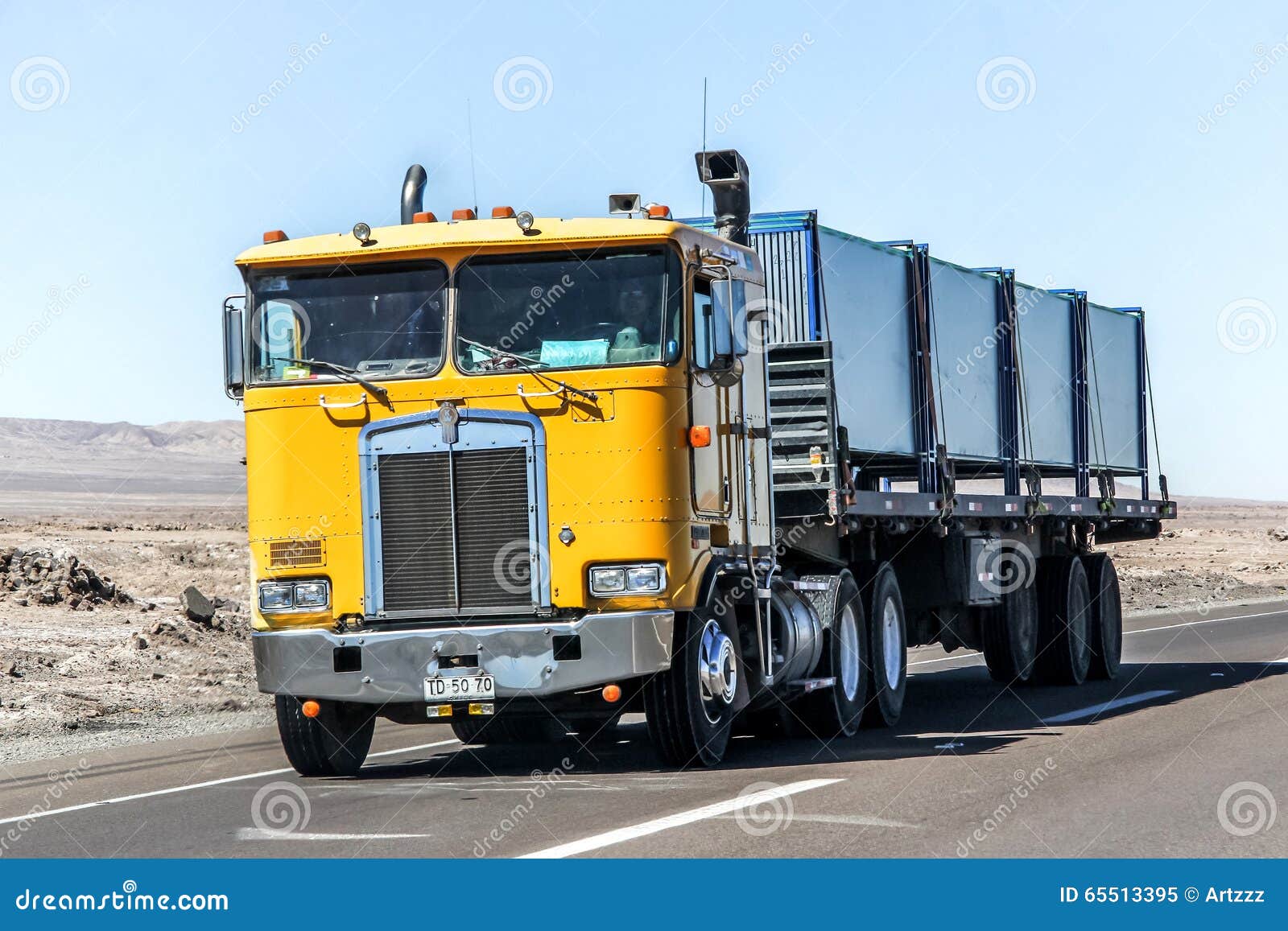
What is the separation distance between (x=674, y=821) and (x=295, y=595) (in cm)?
325

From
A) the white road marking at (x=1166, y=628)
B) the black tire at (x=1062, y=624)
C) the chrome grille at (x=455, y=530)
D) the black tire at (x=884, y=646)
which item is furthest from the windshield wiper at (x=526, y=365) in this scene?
the white road marking at (x=1166, y=628)

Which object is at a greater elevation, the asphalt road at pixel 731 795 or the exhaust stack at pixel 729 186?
the exhaust stack at pixel 729 186

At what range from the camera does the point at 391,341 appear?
430 inches

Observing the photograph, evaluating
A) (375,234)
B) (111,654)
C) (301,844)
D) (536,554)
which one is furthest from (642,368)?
(111,654)

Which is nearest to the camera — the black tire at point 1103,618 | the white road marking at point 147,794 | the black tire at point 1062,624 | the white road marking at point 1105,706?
the white road marking at point 147,794

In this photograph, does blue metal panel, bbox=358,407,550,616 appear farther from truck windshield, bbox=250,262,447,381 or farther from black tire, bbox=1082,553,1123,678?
black tire, bbox=1082,553,1123,678

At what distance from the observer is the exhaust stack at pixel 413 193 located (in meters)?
12.5

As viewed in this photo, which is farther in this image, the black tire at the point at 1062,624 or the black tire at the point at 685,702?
the black tire at the point at 1062,624

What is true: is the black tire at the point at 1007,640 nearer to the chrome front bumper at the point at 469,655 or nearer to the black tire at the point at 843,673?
the black tire at the point at 843,673

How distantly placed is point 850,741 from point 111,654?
9962mm

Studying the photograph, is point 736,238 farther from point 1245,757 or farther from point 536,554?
point 1245,757

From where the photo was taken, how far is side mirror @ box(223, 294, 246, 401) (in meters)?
11.0

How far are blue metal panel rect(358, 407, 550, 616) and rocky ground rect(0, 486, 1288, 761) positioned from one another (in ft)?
14.1

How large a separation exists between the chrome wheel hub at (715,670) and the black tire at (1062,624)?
29.2ft
